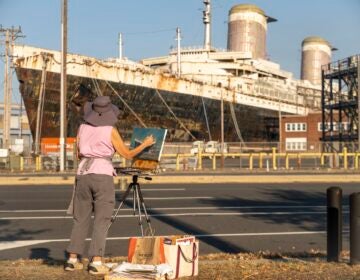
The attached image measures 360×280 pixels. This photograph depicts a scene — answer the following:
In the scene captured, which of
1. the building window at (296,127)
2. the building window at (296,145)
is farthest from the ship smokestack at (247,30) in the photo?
the building window at (296,145)

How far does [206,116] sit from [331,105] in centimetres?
1341

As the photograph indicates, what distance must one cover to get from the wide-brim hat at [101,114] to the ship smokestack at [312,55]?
379 ft

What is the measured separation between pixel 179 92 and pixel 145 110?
4.87m

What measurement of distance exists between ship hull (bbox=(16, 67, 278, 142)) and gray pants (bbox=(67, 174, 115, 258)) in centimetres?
3852

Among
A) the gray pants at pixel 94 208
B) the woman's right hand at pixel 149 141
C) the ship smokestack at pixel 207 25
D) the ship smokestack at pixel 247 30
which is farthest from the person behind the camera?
the ship smokestack at pixel 247 30

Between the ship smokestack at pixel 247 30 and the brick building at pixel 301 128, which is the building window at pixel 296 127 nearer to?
the brick building at pixel 301 128

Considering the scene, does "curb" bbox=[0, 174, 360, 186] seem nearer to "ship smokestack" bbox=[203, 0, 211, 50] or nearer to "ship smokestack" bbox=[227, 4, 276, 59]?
→ "ship smokestack" bbox=[203, 0, 211, 50]

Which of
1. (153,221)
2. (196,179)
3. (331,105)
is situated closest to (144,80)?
(331,105)

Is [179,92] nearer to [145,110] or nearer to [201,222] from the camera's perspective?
[145,110]

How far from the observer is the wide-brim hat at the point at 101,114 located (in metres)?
5.82

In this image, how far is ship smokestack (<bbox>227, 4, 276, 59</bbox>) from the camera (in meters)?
97.6

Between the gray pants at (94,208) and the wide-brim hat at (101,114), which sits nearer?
the gray pants at (94,208)

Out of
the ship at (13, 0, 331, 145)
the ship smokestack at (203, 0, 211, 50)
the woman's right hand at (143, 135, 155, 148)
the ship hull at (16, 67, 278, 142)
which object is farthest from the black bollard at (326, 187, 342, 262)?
the ship smokestack at (203, 0, 211, 50)

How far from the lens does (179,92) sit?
190 feet
